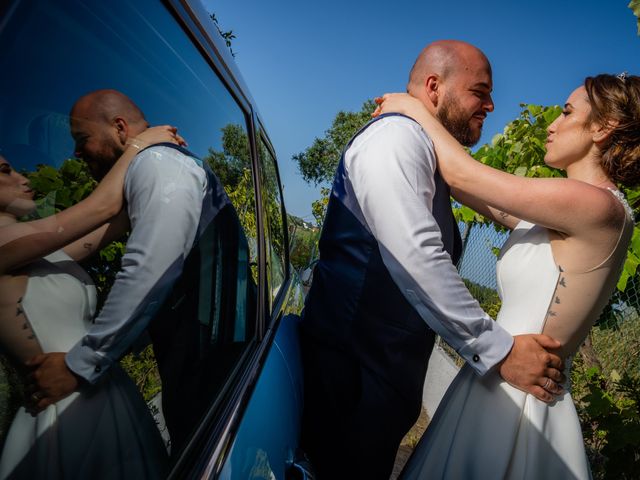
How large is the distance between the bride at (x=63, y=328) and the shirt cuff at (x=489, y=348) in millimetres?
964

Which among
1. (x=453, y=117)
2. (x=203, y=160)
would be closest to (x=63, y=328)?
(x=203, y=160)

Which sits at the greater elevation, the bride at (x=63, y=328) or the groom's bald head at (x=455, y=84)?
the groom's bald head at (x=455, y=84)

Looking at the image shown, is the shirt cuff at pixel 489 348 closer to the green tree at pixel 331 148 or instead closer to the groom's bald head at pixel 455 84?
the groom's bald head at pixel 455 84

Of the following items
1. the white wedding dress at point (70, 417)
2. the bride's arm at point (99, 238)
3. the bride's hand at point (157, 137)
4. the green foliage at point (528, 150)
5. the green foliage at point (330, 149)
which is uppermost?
the green foliage at point (330, 149)

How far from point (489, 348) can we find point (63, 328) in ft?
3.82

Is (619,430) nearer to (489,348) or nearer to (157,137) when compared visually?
(489,348)

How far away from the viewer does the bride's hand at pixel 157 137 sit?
0.66 m

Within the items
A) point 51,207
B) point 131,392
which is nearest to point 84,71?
point 51,207

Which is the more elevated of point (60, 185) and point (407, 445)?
point (60, 185)

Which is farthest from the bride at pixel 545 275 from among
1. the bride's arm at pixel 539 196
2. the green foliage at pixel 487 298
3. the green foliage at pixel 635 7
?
A: the green foliage at pixel 487 298

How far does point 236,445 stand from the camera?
34.4 inches

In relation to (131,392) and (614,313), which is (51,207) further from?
(614,313)

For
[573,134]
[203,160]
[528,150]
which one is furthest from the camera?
[528,150]

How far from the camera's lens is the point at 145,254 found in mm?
655
